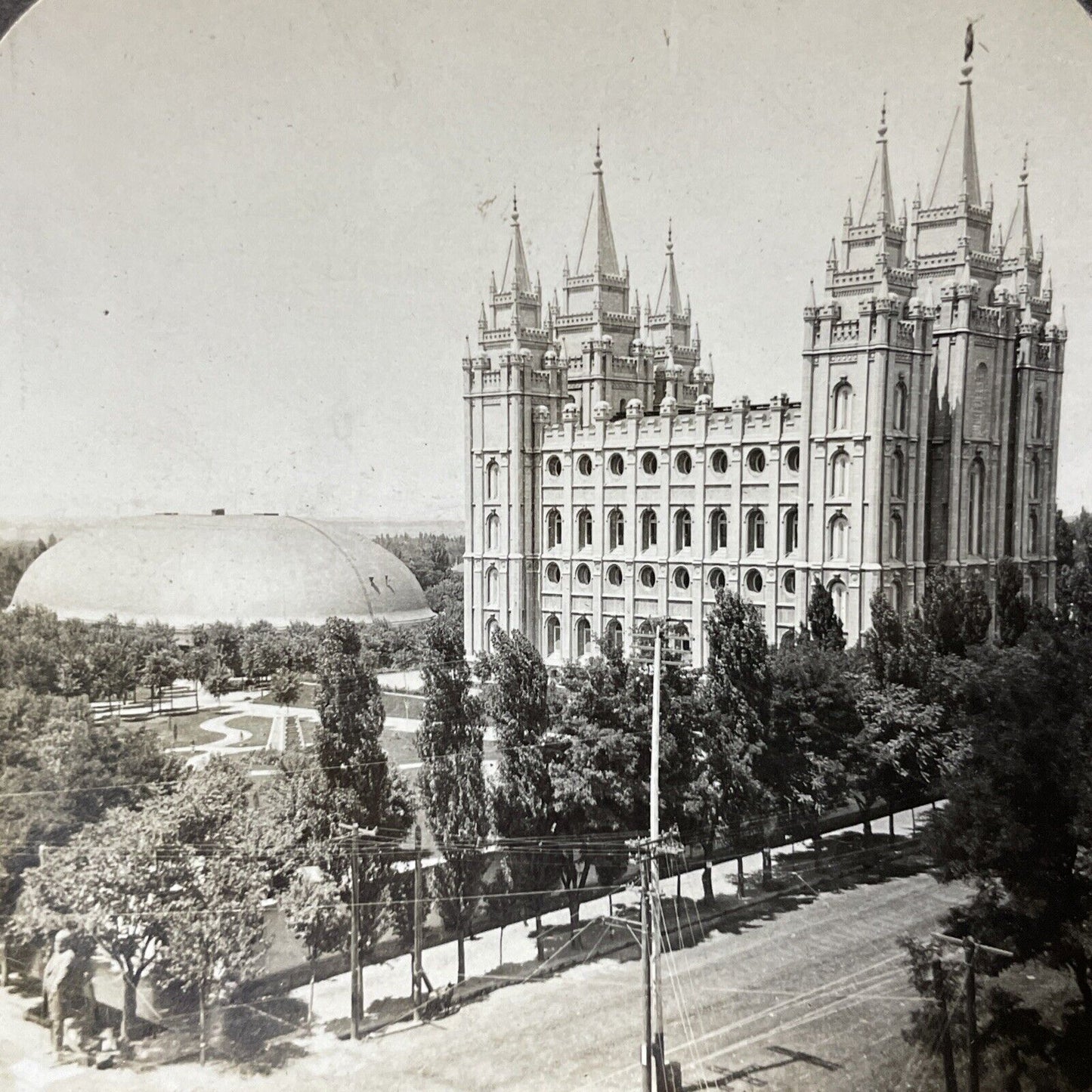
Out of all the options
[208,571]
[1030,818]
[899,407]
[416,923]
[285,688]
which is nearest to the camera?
[1030,818]

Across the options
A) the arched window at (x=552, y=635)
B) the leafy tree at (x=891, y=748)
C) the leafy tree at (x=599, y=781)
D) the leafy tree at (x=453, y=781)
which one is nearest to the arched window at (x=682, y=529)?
the arched window at (x=552, y=635)

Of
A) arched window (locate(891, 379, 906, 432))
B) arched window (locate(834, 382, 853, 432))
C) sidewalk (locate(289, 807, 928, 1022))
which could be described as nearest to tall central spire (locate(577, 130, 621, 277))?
arched window (locate(834, 382, 853, 432))

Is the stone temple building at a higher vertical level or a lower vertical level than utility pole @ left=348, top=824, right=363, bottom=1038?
higher

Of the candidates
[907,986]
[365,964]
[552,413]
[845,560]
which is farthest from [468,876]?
[552,413]

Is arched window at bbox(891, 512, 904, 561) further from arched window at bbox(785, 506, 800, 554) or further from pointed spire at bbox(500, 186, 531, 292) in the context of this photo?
pointed spire at bbox(500, 186, 531, 292)

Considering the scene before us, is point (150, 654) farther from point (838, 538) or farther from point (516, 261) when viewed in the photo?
point (838, 538)

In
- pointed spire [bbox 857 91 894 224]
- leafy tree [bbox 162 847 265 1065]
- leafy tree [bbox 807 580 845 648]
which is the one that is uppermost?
pointed spire [bbox 857 91 894 224]

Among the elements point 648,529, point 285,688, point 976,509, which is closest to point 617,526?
point 648,529
